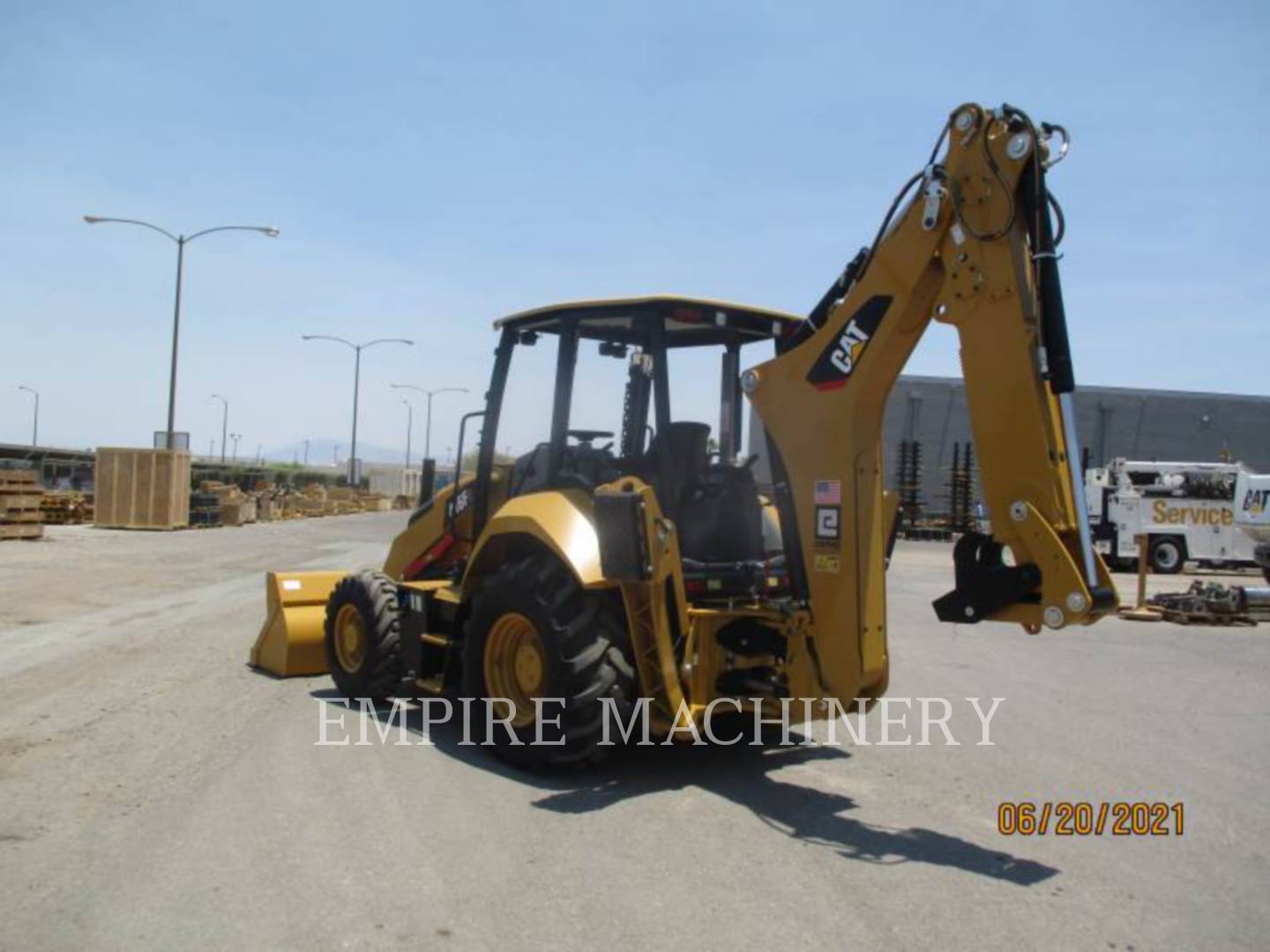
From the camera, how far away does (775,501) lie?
6406 millimetres

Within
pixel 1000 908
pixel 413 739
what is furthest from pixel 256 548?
pixel 1000 908

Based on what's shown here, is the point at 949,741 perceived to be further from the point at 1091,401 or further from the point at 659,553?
the point at 1091,401

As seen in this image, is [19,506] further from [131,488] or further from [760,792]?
[760,792]

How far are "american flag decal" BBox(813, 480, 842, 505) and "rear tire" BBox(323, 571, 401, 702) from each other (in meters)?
3.67

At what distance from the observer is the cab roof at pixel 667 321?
6930 millimetres

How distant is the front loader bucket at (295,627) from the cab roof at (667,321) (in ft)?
10.7

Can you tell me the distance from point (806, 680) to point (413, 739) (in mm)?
2761

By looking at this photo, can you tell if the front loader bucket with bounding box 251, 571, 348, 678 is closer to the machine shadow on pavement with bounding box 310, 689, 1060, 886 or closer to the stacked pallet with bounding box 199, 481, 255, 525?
the machine shadow on pavement with bounding box 310, 689, 1060, 886
